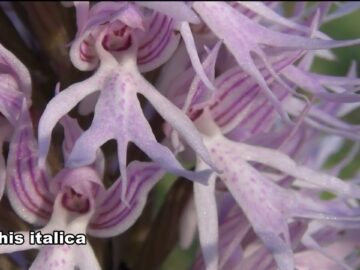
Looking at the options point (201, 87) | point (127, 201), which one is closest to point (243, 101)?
point (201, 87)

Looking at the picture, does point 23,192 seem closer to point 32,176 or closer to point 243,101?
point 32,176

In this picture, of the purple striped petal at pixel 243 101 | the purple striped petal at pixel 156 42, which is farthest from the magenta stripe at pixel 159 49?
the purple striped petal at pixel 243 101

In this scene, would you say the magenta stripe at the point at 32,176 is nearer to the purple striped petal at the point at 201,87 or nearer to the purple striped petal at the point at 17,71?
the purple striped petal at the point at 17,71

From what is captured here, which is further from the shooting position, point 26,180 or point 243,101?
point 243,101

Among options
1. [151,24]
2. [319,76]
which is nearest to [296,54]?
[319,76]

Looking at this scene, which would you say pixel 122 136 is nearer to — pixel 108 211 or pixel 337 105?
pixel 108 211

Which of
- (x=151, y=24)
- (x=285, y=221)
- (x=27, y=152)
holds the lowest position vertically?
(x=285, y=221)

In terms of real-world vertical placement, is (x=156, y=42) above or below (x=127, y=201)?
above
